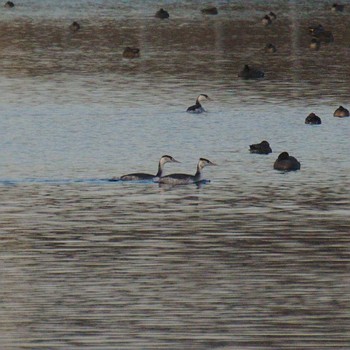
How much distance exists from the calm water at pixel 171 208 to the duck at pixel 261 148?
338 mm

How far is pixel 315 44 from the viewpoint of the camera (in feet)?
257

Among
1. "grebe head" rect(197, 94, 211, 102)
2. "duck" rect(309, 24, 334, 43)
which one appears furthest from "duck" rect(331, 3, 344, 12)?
"grebe head" rect(197, 94, 211, 102)

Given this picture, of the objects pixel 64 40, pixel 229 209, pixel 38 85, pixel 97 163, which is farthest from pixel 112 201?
pixel 64 40

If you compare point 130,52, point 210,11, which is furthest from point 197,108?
point 210,11

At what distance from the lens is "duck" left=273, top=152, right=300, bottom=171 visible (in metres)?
38.8

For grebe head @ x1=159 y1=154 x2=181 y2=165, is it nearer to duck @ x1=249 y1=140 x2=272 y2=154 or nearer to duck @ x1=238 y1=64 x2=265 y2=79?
duck @ x1=249 y1=140 x2=272 y2=154

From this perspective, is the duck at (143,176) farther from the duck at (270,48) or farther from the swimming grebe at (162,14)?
the swimming grebe at (162,14)

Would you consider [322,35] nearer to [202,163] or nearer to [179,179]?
[202,163]

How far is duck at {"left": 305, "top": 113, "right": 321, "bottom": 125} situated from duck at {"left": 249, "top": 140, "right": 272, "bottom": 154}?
6092 mm

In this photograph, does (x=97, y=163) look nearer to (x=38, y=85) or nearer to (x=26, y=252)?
(x=26, y=252)

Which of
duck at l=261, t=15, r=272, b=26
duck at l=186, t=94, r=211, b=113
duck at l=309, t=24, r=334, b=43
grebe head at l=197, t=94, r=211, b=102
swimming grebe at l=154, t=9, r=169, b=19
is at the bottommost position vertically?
duck at l=186, t=94, r=211, b=113

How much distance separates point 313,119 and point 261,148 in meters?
6.50

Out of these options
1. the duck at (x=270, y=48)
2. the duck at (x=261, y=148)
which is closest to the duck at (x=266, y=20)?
the duck at (x=270, y=48)

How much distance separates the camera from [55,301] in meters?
23.9
